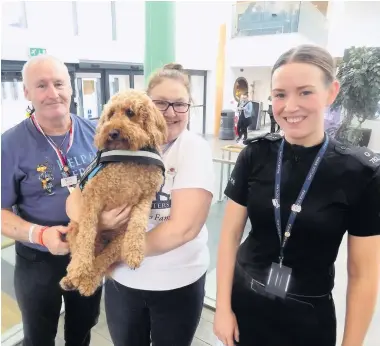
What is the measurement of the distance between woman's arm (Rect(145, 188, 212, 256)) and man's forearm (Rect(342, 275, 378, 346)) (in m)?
0.54

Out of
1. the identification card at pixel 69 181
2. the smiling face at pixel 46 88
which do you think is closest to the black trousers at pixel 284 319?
the identification card at pixel 69 181

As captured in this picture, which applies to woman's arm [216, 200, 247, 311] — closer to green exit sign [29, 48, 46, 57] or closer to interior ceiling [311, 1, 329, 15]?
green exit sign [29, 48, 46, 57]

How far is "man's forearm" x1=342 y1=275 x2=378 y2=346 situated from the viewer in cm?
97

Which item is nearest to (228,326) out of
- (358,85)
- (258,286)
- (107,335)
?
(258,286)

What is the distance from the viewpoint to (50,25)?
5863mm

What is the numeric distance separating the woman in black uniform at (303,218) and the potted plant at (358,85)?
9.03 feet

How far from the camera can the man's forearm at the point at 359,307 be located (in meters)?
0.97

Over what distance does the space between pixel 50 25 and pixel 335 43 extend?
17.0ft

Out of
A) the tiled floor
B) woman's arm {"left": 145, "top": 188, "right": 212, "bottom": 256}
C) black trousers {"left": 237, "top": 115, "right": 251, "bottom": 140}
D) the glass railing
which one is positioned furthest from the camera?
black trousers {"left": 237, "top": 115, "right": 251, "bottom": 140}

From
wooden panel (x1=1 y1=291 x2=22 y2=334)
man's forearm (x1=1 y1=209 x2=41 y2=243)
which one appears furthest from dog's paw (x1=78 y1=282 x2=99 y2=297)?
wooden panel (x1=1 y1=291 x2=22 y2=334)

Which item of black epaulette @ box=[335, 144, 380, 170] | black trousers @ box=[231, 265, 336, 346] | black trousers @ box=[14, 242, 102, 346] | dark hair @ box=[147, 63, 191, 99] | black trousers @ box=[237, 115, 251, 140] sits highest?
dark hair @ box=[147, 63, 191, 99]

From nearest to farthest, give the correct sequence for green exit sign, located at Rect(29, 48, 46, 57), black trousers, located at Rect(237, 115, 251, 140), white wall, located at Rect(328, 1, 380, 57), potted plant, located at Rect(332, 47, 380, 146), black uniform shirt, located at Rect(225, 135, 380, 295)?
black uniform shirt, located at Rect(225, 135, 380, 295), potted plant, located at Rect(332, 47, 380, 146), white wall, located at Rect(328, 1, 380, 57), green exit sign, located at Rect(29, 48, 46, 57), black trousers, located at Rect(237, 115, 251, 140)

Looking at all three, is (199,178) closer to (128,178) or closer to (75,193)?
(128,178)

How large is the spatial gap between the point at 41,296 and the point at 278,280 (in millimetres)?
1133
